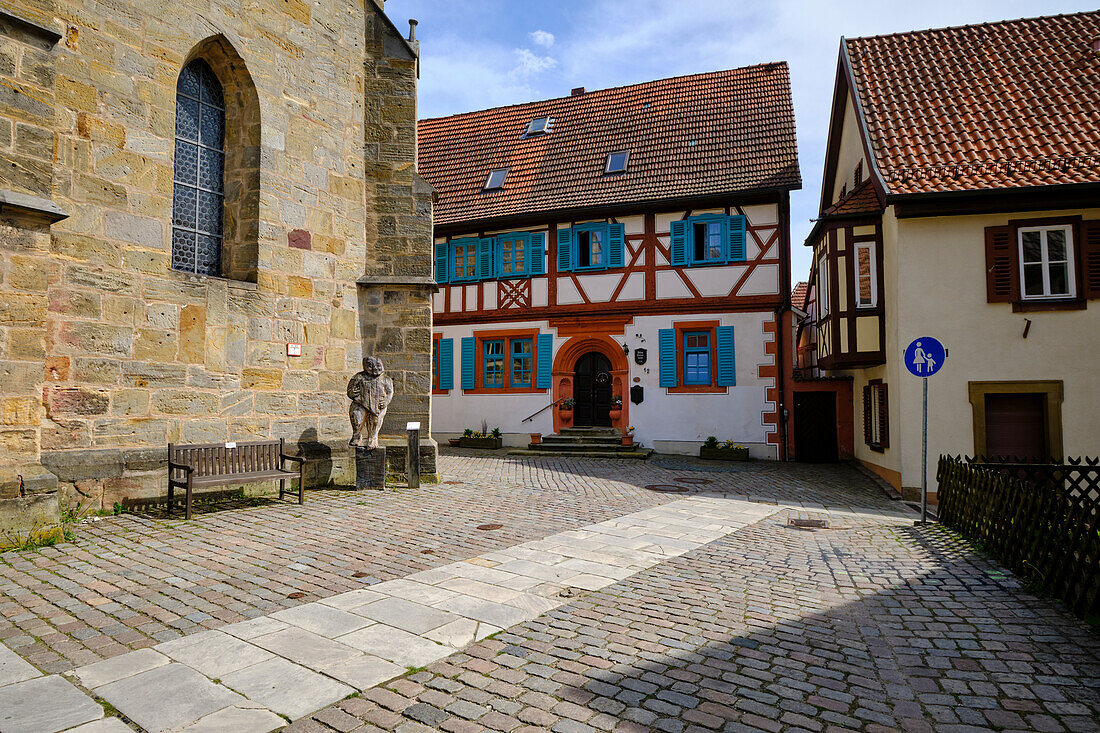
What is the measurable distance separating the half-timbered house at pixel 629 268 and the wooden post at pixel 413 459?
8.70 m

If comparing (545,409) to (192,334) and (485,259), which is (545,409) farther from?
(192,334)

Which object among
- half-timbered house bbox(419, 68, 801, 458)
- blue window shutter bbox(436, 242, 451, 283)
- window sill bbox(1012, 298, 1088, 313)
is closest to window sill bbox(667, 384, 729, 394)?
half-timbered house bbox(419, 68, 801, 458)

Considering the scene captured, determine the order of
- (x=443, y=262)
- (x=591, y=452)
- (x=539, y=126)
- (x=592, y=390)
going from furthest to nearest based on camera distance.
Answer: (x=539, y=126) < (x=443, y=262) < (x=592, y=390) < (x=591, y=452)

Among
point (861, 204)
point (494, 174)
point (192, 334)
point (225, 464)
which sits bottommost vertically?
point (225, 464)

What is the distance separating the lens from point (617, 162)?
64.0 ft

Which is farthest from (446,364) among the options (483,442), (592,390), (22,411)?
(22,411)

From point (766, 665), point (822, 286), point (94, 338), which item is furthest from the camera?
point (822, 286)

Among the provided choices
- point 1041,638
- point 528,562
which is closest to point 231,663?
point 528,562

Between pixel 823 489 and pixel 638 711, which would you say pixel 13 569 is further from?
pixel 823 489

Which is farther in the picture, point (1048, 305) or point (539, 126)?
point (539, 126)

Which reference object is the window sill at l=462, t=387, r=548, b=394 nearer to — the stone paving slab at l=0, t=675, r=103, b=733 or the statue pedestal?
the statue pedestal

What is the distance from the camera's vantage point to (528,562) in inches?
233

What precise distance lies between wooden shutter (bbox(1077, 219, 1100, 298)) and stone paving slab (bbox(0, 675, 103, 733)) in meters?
13.9

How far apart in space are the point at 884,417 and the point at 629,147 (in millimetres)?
10755
